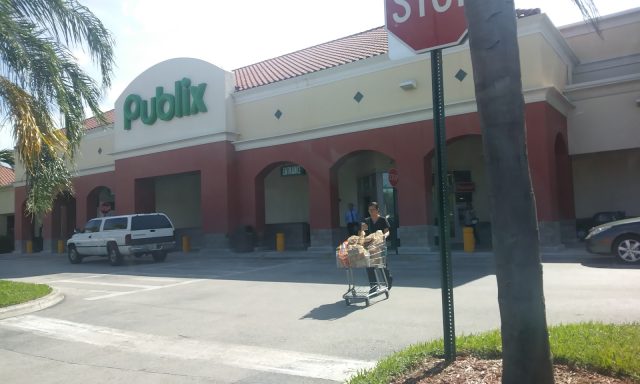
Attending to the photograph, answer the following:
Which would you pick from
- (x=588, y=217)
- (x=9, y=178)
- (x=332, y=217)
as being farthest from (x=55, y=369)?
(x=9, y=178)

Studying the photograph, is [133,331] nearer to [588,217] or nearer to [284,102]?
[284,102]

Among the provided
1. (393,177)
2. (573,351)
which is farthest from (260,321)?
(393,177)

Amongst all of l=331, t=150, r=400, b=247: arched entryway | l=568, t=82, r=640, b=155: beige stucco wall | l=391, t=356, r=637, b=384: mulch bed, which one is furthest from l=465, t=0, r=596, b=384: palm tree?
l=331, t=150, r=400, b=247: arched entryway

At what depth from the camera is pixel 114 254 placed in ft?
68.0

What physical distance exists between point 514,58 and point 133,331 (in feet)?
23.8

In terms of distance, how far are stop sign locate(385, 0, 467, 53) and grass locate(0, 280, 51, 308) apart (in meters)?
9.72

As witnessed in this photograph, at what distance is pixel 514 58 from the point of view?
409 centimetres

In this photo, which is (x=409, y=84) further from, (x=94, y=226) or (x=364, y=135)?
(x=94, y=226)

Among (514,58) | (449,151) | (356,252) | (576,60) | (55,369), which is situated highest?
(576,60)

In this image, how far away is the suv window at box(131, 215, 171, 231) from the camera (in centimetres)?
2062

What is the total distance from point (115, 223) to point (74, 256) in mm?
3543

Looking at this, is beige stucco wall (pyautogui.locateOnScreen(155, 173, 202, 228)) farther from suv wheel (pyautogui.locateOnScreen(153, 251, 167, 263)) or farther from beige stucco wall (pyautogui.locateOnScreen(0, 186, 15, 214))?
beige stucco wall (pyautogui.locateOnScreen(0, 186, 15, 214))

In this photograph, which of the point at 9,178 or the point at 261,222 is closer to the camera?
the point at 261,222

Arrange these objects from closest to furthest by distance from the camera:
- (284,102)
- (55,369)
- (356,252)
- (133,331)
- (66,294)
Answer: (55,369)
(133,331)
(356,252)
(66,294)
(284,102)
